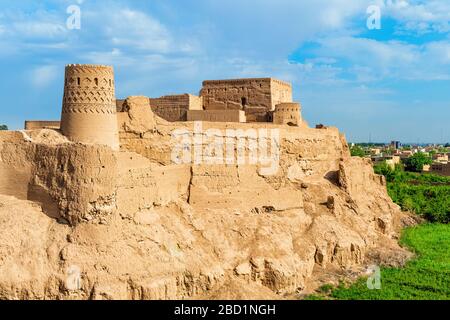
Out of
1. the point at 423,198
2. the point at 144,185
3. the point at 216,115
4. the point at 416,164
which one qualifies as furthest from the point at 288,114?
the point at 416,164

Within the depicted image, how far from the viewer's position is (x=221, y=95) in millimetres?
35312

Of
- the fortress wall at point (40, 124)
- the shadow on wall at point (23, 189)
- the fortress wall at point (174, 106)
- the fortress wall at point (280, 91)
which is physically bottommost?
the shadow on wall at point (23, 189)

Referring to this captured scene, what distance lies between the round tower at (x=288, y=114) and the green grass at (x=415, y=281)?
9.90m

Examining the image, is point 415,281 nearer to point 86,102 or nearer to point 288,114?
point 288,114

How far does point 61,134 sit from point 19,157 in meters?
1.98

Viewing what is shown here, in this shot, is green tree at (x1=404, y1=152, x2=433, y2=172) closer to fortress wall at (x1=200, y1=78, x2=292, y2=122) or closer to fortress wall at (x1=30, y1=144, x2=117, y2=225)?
fortress wall at (x1=200, y1=78, x2=292, y2=122)

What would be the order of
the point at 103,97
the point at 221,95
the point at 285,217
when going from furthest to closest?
1. the point at 221,95
2. the point at 285,217
3. the point at 103,97

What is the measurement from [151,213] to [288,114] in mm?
14226

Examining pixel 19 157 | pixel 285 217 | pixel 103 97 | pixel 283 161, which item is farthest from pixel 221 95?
pixel 19 157

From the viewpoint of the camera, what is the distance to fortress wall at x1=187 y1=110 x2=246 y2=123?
30266mm

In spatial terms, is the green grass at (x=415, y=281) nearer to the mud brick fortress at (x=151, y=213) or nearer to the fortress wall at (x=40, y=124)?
the mud brick fortress at (x=151, y=213)

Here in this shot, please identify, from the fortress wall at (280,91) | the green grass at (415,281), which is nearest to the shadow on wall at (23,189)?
the green grass at (415,281)

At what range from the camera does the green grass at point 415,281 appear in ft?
75.8

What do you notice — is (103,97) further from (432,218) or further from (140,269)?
(432,218)
